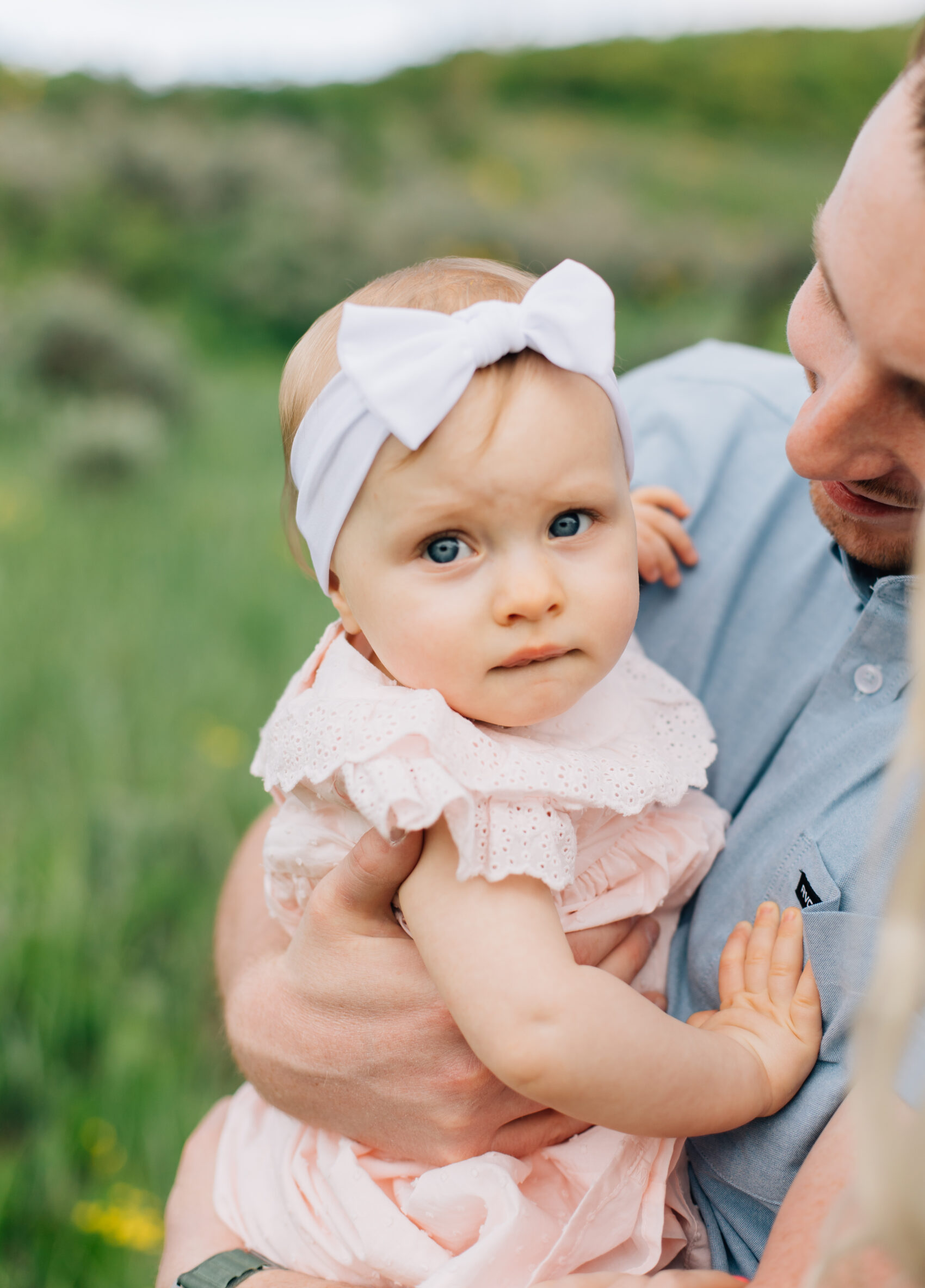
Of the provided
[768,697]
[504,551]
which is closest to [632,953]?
[768,697]

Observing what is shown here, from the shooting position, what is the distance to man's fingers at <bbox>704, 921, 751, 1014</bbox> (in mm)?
1277

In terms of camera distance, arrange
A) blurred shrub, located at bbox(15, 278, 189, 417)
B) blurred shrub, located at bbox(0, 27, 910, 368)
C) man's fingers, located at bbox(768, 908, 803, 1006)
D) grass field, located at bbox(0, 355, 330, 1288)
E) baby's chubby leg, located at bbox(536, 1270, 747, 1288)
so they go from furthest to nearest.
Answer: blurred shrub, located at bbox(0, 27, 910, 368) → blurred shrub, located at bbox(15, 278, 189, 417) → grass field, located at bbox(0, 355, 330, 1288) → man's fingers, located at bbox(768, 908, 803, 1006) → baby's chubby leg, located at bbox(536, 1270, 747, 1288)

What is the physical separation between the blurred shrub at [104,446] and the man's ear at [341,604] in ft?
14.1

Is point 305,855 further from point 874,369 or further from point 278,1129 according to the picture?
point 874,369

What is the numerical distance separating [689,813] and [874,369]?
604 mm

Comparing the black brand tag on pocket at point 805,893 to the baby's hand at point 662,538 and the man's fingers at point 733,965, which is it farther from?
the baby's hand at point 662,538

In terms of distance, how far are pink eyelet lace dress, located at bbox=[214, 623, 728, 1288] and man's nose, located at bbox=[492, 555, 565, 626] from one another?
12cm

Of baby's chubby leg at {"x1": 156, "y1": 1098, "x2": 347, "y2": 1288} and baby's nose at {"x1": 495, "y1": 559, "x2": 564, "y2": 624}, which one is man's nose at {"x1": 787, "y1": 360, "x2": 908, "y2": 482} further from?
baby's chubby leg at {"x1": 156, "y1": 1098, "x2": 347, "y2": 1288}

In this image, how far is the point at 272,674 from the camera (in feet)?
13.4

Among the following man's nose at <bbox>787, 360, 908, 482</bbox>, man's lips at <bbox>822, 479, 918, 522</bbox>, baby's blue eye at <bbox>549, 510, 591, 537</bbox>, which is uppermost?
man's nose at <bbox>787, 360, 908, 482</bbox>

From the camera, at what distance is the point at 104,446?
211 inches

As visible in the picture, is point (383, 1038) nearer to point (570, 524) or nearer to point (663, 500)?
point (570, 524)

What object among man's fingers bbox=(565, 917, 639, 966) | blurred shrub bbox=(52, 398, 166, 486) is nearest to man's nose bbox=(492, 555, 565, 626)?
man's fingers bbox=(565, 917, 639, 966)

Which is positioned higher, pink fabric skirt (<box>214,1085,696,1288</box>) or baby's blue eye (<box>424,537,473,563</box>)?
baby's blue eye (<box>424,537,473,563</box>)
